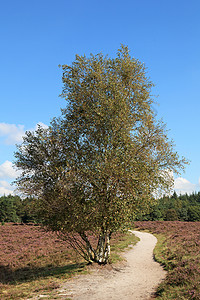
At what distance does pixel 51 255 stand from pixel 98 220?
15065 millimetres

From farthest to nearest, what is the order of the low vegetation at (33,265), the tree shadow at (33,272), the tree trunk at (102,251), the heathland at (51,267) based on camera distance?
the tree trunk at (102,251)
the tree shadow at (33,272)
the low vegetation at (33,265)
the heathland at (51,267)

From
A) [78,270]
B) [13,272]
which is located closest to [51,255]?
[13,272]

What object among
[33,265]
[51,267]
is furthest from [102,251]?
[33,265]

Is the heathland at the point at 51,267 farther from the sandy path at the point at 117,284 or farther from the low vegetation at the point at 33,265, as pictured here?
the sandy path at the point at 117,284

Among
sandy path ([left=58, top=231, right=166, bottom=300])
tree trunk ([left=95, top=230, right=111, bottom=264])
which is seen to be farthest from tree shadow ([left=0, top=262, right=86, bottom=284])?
sandy path ([left=58, top=231, right=166, bottom=300])

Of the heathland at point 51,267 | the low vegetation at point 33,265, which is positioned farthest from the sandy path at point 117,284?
the low vegetation at point 33,265

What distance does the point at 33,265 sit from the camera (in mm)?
25516

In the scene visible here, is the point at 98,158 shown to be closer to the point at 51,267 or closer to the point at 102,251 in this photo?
the point at 102,251

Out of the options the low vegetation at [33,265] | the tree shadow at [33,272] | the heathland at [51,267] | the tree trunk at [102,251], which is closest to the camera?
the heathland at [51,267]

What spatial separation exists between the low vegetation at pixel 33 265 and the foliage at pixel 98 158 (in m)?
2.57

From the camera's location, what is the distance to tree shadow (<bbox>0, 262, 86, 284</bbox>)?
19.3 m

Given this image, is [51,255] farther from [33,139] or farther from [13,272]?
[33,139]

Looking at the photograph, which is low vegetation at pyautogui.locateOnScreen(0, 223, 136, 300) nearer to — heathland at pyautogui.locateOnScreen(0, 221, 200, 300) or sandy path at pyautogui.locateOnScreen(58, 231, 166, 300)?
heathland at pyautogui.locateOnScreen(0, 221, 200, 300)

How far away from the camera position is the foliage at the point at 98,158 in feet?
55.9
